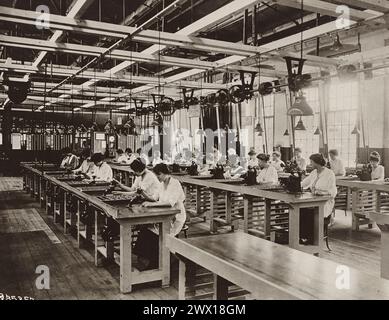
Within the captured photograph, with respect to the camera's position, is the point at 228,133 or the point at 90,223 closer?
the point at 90,223

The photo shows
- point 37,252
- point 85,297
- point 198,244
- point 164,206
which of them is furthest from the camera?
point 37,252

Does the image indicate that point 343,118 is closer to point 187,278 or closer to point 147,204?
point 147,204

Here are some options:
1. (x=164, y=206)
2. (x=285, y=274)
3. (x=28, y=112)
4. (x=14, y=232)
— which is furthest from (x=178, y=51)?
(x=28, y=112)

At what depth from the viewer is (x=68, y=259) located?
5.27 m

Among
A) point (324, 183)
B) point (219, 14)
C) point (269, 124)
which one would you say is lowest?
point (324, 183)

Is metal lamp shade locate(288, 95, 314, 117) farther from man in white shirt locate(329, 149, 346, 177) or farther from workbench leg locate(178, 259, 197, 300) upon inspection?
man in white shirt locate(329, 149, 346, 177)

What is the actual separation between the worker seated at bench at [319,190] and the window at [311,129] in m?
6.09

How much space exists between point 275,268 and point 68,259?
3.69m

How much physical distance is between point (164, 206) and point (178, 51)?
23.6 feet

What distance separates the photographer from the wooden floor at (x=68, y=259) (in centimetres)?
412

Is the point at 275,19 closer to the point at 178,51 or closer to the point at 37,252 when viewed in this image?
the point at 178,51

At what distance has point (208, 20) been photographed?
14.8 ft

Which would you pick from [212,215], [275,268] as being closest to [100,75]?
[212,215]

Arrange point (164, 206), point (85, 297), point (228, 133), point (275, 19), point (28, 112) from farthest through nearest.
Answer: point (28, 112)
point (228, 133)
point (275, 19)
point (164, 206)
point (85, 297)
